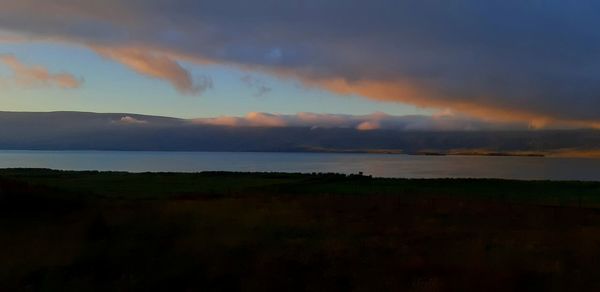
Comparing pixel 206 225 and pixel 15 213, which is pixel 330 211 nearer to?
pixel 206 225

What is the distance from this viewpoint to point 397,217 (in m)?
30.3

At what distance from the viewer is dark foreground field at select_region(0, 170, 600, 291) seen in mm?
13499

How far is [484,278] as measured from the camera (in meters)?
13.5

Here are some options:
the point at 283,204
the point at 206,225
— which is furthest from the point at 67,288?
the point at 283,204

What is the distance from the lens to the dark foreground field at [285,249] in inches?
531

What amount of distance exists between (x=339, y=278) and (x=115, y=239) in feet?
32.7

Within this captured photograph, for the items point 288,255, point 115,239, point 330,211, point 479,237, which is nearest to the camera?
point 288,255

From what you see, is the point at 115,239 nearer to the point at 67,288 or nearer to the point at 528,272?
the point at 67,288

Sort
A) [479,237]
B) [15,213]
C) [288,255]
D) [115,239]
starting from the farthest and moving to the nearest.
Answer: [15,213]
[479,237]
[115,239]
[288,255]

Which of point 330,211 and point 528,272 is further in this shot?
point 330,211

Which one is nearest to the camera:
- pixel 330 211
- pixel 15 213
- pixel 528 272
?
pixel 528 272

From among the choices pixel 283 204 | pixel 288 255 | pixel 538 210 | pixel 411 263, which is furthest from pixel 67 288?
pixel 538 210

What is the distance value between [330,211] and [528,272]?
61.9 feet

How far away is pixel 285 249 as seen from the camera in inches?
720
